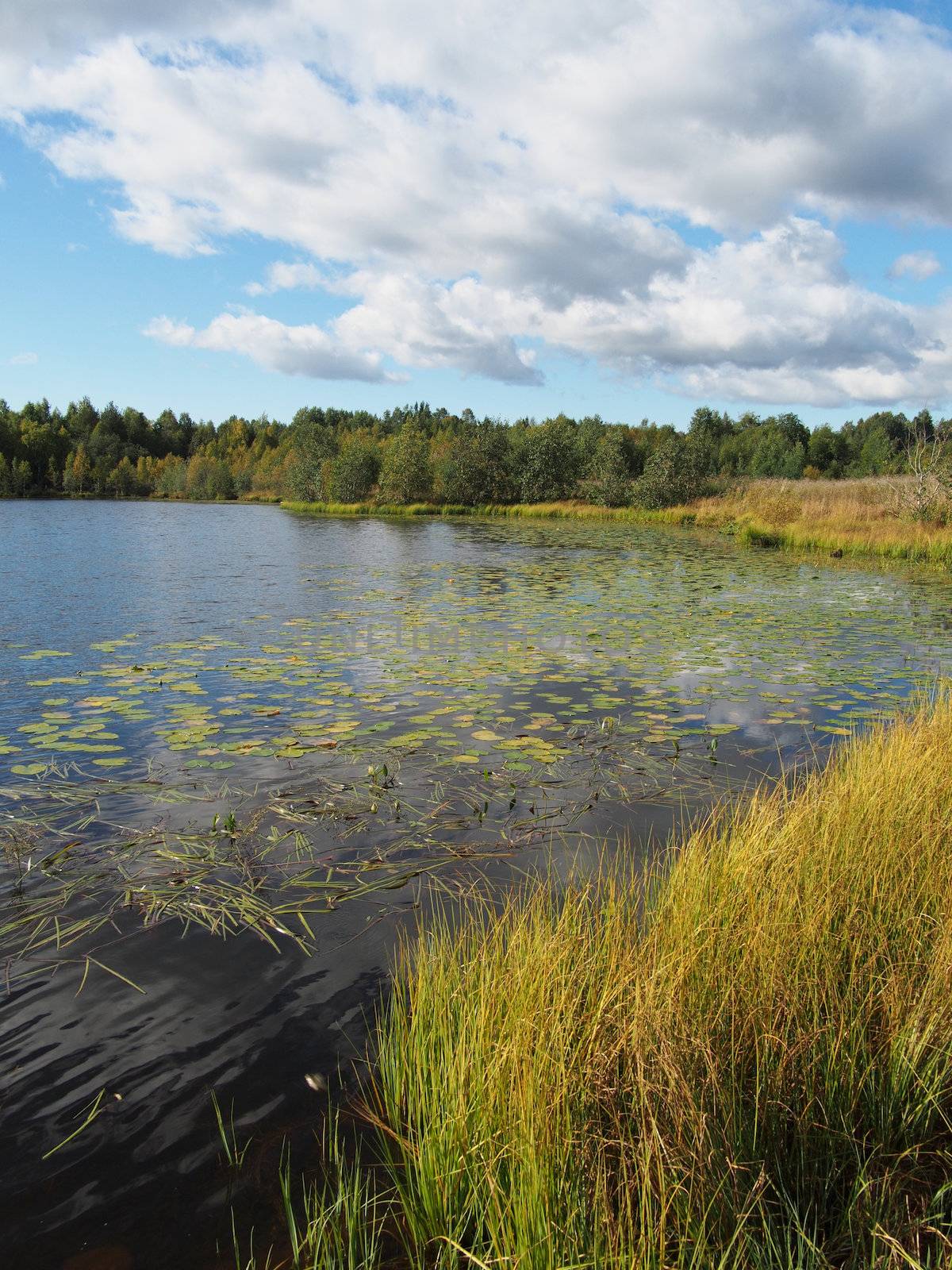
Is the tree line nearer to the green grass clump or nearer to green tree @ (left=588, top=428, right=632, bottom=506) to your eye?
green tree @ (left=588, top=428, right=632, bottom=506)

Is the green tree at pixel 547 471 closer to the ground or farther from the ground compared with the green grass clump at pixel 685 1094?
farther from the ground

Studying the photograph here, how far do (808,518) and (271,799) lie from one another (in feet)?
87.3

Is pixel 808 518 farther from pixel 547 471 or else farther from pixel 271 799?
pixel 547 471

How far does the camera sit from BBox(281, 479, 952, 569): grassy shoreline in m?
22.7

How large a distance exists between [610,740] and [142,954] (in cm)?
413

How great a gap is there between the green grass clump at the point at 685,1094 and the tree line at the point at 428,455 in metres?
24.2

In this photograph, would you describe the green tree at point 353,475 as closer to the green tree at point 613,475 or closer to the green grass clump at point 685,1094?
the green tree at point 613,475

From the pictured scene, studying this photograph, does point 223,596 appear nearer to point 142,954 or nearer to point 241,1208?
point 142,954

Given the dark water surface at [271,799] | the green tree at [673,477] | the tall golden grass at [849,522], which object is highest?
the green tree at [673,477]

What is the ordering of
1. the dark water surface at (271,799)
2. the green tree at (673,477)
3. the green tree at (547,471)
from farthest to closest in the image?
the green tree at (547,471), the green tree at (673,477), the dark water surface at (271,799)

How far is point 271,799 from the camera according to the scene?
17.3 ft

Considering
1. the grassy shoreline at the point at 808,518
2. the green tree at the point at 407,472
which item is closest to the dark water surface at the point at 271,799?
the grassy shoreline at the point at 808,518

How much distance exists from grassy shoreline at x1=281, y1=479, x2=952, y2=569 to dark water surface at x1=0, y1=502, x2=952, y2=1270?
32.9 feet

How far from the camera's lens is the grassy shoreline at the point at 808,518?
22.7 metres
